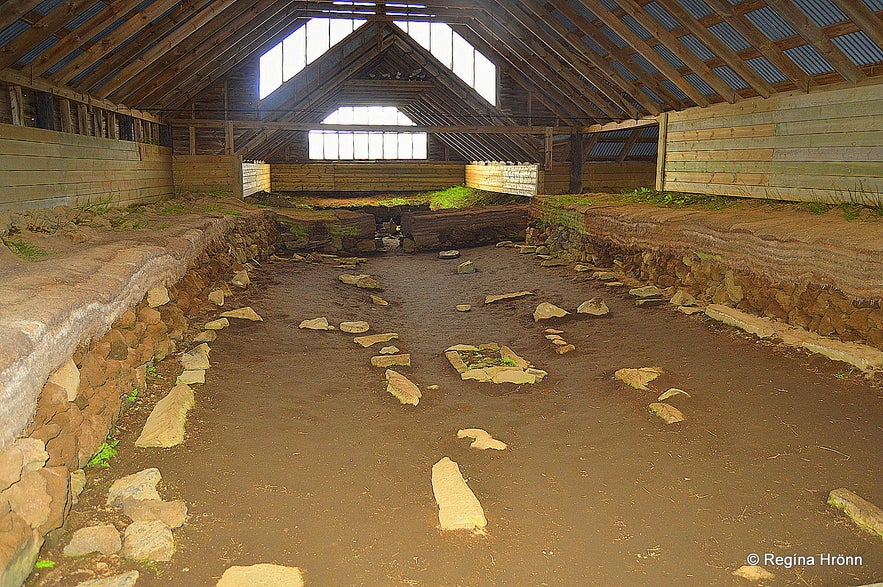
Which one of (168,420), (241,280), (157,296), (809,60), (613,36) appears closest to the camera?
(168,420)

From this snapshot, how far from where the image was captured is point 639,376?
656 centimetres

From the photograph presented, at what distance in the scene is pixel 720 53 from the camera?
38.0ft

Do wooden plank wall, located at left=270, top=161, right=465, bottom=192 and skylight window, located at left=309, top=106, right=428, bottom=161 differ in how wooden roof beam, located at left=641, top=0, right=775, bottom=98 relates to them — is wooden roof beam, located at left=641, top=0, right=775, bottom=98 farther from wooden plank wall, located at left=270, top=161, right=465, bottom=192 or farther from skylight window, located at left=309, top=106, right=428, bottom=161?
wooden plank wall, located at left=270, top=161, right=465, bottom=192

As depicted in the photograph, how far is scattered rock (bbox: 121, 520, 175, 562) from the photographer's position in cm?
347

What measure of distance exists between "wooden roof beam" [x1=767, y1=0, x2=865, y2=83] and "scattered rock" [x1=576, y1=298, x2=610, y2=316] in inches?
195

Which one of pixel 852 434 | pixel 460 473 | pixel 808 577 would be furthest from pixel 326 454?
pixel 852 434

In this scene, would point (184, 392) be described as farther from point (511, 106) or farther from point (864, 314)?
point (511, 106)

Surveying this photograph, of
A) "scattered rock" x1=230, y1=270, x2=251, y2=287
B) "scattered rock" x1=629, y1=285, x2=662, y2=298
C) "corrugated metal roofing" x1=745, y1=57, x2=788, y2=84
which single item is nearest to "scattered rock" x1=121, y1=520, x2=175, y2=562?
"scattered rock" x1=230, y1=270, x2=251, y2=287

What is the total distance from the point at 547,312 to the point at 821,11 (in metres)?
5.77

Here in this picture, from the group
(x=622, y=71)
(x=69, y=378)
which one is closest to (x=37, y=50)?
(x=69, y=378)

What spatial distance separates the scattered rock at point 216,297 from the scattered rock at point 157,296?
1.75m

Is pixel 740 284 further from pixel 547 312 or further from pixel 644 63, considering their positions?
pixel 644 63

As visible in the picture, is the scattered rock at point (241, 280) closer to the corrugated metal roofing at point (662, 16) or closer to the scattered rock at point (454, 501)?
the scattered rock at point (454, 501)

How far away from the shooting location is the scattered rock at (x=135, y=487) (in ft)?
13.2
